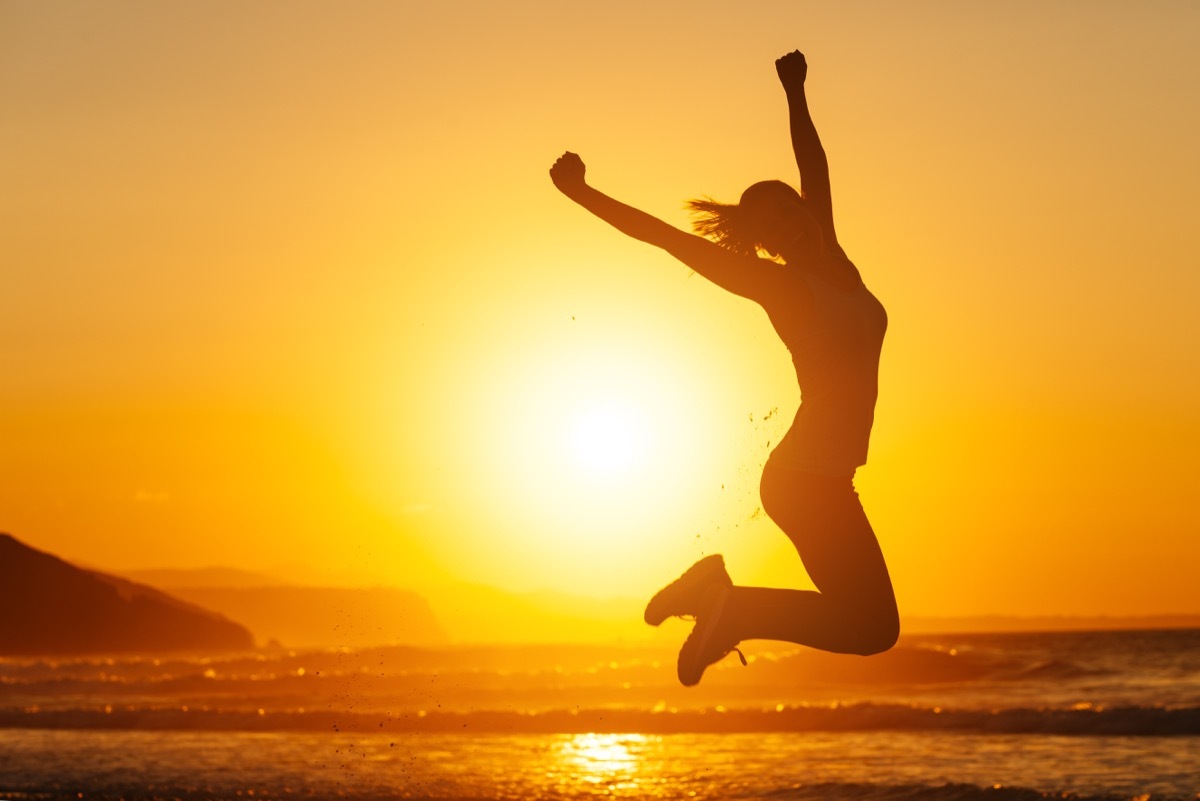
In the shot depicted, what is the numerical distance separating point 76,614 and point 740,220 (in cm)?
5619

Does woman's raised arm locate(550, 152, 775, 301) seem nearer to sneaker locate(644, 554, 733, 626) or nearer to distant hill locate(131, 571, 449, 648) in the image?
sneaker locate(644, 554, 733, 626)

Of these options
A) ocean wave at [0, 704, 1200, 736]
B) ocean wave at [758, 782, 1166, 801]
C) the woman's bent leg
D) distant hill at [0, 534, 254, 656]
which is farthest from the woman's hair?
distant hill at [0, 534, 254, 656]

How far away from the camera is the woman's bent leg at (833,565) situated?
15.7ft

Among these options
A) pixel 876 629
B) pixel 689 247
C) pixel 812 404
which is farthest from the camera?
pixel 812 404

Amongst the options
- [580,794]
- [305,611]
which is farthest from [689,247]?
[305,611]

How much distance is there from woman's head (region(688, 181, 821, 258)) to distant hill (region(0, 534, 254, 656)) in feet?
172

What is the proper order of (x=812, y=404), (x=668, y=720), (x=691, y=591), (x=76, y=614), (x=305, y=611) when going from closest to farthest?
(x=812, y=404) < (x=691, y=591) < (x=668, y=720) < (x=76, y=614) < (x=305, y=611)

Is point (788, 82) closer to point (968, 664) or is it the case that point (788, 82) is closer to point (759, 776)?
point (759, 776)

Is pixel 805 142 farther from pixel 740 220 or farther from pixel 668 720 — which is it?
pixel 668 720

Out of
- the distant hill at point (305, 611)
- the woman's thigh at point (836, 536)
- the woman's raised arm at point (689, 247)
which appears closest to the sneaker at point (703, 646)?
the woman's thigh at point (836, 536)

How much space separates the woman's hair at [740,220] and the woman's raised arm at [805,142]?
15 cm

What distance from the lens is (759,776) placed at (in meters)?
17.8

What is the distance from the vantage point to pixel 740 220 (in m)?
5.19

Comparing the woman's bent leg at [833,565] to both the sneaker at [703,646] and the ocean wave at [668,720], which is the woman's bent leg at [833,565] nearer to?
the sneaker at [703,646]
